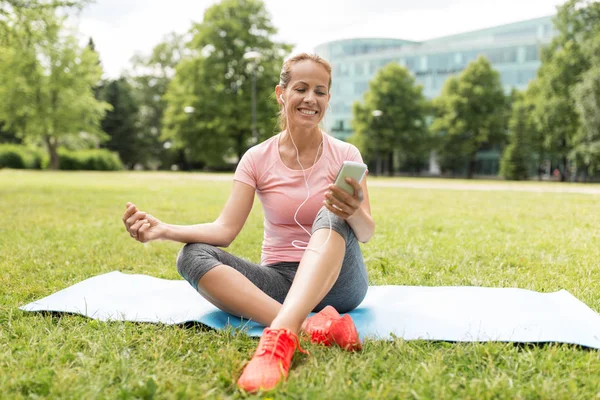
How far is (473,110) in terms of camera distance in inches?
1442

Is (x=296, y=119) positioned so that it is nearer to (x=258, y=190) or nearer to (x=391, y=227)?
(x=258, y=190)

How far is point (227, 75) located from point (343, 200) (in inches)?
1236

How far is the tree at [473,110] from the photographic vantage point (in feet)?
118

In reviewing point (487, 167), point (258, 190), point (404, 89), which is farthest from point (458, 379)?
point (487, 167)

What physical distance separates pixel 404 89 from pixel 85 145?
24.4 meters

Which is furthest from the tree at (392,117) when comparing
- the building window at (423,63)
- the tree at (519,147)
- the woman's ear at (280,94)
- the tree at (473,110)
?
the woman's ear at (280,94)

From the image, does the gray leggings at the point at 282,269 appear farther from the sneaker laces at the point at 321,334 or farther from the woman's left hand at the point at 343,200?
the sneaker laces at the point at 321,334

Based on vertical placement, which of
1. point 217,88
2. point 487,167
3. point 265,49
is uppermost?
point 265,49

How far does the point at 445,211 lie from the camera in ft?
29.8

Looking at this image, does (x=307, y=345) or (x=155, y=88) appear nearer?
(x=307, y=345)

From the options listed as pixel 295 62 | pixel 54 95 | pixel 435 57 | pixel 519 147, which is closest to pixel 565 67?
pixel 519 147

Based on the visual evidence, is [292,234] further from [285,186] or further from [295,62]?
[295,62]

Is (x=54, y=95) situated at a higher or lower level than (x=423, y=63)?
lower

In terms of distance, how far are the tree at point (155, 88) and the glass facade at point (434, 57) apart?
14.8m
